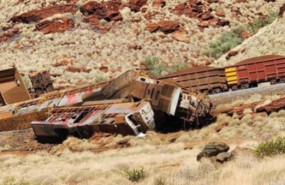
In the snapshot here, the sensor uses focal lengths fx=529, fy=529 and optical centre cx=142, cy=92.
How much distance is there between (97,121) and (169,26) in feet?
115

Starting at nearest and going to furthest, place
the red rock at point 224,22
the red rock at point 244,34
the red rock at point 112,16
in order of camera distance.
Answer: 1. the red rock at point 244,34
2. the red rock at point 224,22
3. the red rock at point 112,16

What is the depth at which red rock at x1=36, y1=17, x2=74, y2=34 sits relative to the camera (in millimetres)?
62000

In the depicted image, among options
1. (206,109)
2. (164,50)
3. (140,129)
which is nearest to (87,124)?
(140,129)

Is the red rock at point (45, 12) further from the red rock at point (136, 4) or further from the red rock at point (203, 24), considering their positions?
the red rock at point (203, 24)

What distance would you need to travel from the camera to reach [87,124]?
89.9ft

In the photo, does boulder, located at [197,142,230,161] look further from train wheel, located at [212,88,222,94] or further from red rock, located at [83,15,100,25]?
red rock, located at [83,15,100,25]

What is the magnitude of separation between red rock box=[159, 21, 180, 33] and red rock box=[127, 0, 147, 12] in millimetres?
4524

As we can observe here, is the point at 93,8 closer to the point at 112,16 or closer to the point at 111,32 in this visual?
the point at 112,16

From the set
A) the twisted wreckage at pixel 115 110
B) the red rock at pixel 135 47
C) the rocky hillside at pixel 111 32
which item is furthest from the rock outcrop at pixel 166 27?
the twisted wreckage at pixel 115 110

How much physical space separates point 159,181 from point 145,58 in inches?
1732

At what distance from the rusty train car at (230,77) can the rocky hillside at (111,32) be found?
15385 mm

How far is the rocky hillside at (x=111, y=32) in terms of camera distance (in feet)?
184

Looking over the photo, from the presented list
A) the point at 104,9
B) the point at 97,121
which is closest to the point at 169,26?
the point at 104,9

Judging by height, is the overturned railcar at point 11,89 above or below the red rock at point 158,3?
below
